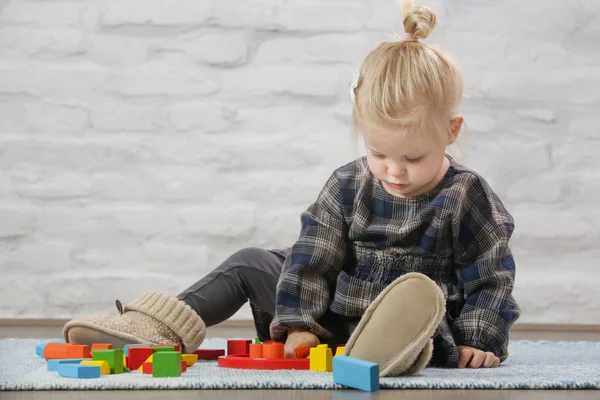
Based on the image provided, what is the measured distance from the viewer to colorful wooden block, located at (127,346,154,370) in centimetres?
99

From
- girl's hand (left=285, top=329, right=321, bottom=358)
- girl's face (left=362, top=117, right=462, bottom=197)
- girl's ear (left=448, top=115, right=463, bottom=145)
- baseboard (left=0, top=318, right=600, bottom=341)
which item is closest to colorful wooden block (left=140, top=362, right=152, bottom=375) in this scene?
girl's hand (left=285, top=329, right=321, bottom=358)

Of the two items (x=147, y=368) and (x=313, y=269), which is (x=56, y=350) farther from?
(x=313, y=269)

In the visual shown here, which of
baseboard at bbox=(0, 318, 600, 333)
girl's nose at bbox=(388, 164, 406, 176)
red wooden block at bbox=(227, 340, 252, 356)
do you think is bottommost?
baseboard at bbox=(0, 318, 600, 333)

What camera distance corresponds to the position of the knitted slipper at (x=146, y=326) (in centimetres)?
110

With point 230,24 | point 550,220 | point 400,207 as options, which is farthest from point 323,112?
point 400,207

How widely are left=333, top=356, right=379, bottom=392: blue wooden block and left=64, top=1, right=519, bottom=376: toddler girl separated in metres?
0.28

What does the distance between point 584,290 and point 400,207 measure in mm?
1119

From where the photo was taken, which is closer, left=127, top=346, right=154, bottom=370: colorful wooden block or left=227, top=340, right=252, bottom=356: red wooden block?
left=127, top=346, right=154, bottom=370: colorful wooden block

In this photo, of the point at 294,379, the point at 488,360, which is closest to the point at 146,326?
the point at 294,379

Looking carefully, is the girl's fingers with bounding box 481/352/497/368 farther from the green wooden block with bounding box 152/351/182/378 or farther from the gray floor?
the green wooden block with bounding box 152/351/182/378

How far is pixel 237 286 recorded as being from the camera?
1315 millimetres

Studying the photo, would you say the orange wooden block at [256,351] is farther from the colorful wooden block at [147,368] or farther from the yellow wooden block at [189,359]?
the colorful wooden block at [147,368]

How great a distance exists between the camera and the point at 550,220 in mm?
2148

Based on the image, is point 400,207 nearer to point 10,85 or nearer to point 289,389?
point 289,389
